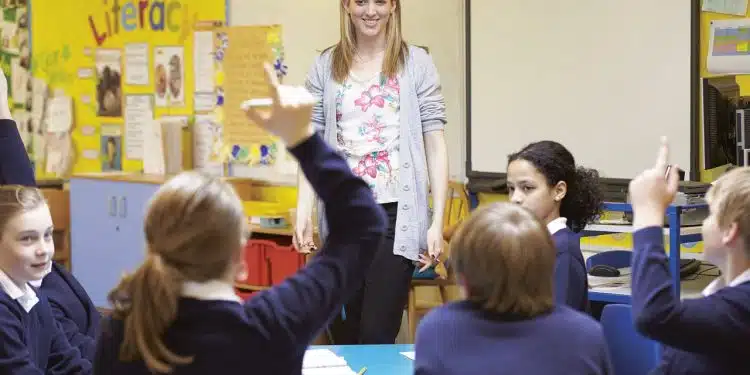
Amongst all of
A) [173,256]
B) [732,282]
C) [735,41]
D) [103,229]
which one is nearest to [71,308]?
[173,256]

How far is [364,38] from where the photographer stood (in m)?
3.13

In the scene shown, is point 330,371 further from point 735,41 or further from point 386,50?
point 735,41

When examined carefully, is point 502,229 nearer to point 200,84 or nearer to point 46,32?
point 200,84

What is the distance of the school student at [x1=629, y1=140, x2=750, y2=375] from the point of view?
1.66 m

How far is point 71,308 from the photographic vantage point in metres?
2.52

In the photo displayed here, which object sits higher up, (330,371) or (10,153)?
(10,153)

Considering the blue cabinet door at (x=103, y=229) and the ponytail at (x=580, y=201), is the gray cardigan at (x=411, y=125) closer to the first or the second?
the ponytail at (x=580, y=201)

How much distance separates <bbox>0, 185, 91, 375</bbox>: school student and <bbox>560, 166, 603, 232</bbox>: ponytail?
1.42 meters

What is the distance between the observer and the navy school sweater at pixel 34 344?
2.00m

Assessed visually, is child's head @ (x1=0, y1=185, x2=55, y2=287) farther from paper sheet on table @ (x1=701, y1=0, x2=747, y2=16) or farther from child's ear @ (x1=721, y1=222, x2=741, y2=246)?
paper sheet on table @ (x1=701, y1=0, x2=747, y2=16)

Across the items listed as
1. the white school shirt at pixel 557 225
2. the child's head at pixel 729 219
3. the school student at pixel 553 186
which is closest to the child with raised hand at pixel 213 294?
the child's head at pixel 729 219

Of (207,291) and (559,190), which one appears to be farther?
(559,190)

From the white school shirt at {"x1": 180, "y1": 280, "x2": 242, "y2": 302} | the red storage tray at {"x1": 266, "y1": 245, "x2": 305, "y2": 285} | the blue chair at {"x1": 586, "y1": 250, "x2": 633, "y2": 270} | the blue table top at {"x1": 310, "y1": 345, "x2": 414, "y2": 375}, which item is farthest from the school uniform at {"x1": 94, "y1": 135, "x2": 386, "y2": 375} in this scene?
the red storage tray at {"x1": 266, "y1": 245, "x2": 305, "y2": 285}

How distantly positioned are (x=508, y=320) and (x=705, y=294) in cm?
38
